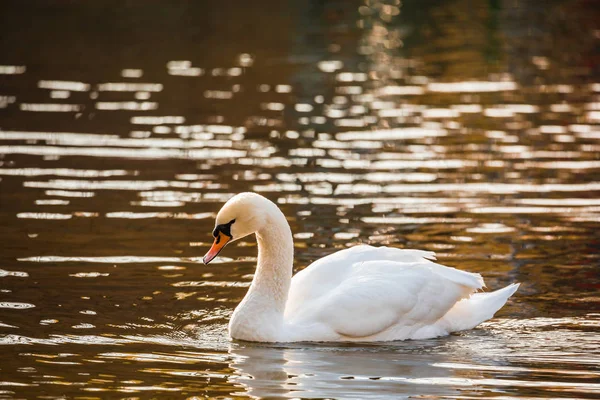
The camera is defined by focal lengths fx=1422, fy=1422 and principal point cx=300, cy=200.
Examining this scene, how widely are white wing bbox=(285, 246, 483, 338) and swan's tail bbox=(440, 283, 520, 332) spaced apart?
14cm

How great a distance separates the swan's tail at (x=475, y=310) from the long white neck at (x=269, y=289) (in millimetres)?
Answer: 1456

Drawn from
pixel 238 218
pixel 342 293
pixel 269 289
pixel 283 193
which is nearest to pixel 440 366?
pixel 342 293

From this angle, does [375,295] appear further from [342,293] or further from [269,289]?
[269,289]

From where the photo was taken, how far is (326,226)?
51.6 feet

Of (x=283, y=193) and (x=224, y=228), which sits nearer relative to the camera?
(x=224, y=228)

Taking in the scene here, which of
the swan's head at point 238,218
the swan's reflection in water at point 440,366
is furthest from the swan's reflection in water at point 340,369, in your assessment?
the swan's head at point 238,218

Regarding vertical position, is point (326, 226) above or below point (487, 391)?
above

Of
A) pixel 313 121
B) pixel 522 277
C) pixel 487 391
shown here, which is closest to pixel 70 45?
pixel 313 121

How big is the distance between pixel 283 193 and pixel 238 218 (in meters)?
5.93

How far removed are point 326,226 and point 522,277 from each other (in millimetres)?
2869

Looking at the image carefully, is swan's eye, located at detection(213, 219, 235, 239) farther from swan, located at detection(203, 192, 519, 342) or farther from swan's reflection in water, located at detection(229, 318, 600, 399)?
swan's reflection in water, located at detection(229, 318, 600, 399)

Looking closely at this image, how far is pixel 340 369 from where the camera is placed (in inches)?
422

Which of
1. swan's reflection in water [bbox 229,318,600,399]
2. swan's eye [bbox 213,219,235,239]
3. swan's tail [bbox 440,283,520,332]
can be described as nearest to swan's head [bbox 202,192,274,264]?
swan's eye [bbox 213,219,235,239]

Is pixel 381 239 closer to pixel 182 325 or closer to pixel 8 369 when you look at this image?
pixel 182 325
